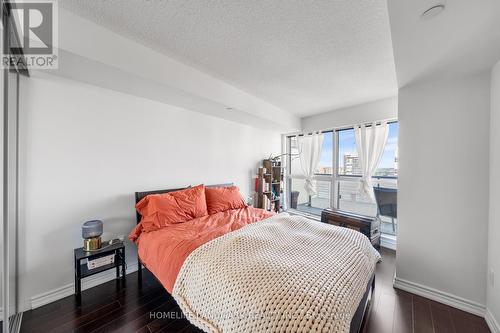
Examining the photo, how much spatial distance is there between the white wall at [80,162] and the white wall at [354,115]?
2.61m

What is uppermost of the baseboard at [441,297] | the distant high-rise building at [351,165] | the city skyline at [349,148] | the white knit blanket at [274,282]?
the city skyline at [349,148]

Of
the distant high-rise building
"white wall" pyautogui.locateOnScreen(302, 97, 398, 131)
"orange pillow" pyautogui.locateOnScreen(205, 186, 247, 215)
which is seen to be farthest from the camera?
the distant high-rise building

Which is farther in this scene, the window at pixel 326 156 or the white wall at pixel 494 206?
the window at pixel 326 156

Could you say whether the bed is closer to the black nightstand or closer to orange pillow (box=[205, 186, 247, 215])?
the black nightstand

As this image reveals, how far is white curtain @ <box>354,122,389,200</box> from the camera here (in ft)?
10.7

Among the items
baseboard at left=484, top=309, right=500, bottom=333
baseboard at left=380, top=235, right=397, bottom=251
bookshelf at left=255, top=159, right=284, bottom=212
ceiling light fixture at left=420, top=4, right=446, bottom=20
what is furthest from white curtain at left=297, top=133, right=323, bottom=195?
ceiling light fixture at left=420, top=4, right=446, bottom=20

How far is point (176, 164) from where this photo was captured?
9.39 feet

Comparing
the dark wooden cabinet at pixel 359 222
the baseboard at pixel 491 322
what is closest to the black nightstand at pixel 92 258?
the dark wooden cabinet at pixel 359 222

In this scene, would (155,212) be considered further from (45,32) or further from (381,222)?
(381,222)

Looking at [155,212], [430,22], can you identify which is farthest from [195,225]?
[430,22]

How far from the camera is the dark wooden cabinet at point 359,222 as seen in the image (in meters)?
2.87

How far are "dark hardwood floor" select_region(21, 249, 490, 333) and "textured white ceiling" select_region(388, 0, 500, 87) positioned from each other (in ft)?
7.27

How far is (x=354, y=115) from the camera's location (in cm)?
356

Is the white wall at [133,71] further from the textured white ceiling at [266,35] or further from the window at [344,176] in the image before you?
the window at [344,176]
